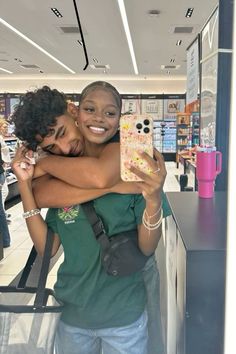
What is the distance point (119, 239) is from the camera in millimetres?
963

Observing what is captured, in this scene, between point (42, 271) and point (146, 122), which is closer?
point (146, 122)

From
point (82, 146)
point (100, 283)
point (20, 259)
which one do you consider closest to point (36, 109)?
point (82, 146)

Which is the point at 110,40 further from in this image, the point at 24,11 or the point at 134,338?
the point at 134,338

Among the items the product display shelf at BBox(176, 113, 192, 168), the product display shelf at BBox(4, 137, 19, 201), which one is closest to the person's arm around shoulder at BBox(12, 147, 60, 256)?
the product display shelf at BBox(4, 137, 19, 201)

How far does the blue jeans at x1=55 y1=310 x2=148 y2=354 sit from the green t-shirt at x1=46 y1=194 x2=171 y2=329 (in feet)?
0.08

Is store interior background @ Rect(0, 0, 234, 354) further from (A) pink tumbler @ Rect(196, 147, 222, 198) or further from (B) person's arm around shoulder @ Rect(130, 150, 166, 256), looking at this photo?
(B) person's arm around shoulder @ Rect(130, 150, 166, 256)

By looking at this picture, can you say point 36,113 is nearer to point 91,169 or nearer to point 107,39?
point 91,169

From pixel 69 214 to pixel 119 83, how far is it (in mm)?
16050

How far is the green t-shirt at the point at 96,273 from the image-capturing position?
986 mm

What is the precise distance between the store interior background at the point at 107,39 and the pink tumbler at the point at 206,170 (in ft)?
0.71

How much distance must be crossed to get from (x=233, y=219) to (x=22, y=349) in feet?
2.62

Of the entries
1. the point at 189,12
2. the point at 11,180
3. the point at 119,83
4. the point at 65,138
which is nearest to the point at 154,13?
the point at 189,12

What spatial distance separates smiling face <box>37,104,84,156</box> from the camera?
0.98 metres

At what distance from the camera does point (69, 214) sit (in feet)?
3.29
